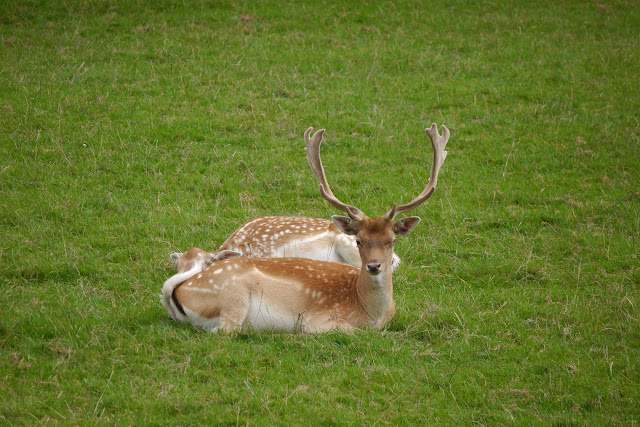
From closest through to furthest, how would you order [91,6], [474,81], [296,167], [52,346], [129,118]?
1. [52,346]
2. [296,167]
3. [129,118]
4. [474,81]
5. [91,6]

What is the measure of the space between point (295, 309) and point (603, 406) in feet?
8.30

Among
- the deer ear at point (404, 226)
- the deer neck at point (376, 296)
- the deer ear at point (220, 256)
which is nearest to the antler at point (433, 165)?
the deer ear at point (404, 226)

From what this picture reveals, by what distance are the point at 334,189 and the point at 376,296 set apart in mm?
3518

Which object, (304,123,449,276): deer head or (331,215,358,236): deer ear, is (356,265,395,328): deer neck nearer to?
(304,123,449,276): deer head

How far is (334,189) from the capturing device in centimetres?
1012

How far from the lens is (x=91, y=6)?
49.5 feet

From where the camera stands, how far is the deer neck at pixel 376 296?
674cm

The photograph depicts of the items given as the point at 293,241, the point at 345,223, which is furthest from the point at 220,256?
the point at 345,223

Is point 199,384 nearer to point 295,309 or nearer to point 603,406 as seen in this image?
point 295,309

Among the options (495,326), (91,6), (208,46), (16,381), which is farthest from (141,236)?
(91,6)

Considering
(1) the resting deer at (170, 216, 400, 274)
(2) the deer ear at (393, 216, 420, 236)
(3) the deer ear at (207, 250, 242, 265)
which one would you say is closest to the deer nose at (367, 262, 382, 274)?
(2) the deer ear at (393, 216, 420, 236)

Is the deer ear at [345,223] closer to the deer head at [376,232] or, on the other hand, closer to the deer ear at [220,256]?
the deer head at [376,232]

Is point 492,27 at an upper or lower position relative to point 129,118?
upper

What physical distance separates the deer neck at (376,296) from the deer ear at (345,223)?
33cm
